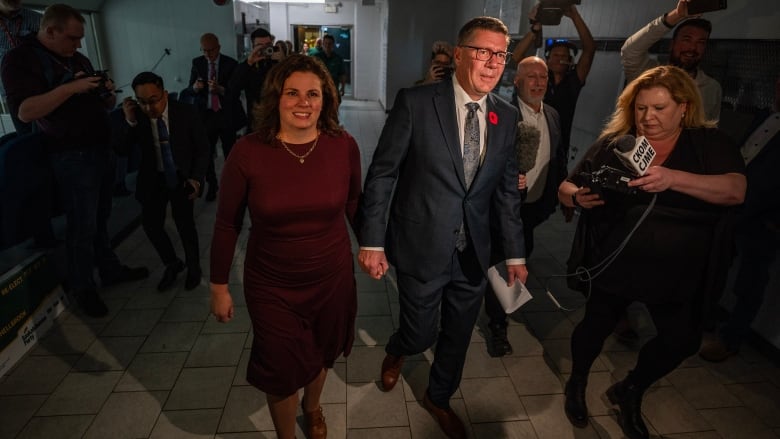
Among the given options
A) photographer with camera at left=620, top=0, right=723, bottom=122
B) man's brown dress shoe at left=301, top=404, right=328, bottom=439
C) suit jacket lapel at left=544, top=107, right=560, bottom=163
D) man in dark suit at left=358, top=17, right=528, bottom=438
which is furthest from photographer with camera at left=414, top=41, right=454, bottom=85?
man's brown dress shoe at left=301, top=404, right=328, bottom=439

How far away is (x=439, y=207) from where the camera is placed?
1.83 m

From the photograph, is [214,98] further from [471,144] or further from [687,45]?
[687,45]

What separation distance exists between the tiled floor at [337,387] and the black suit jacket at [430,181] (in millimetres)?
895

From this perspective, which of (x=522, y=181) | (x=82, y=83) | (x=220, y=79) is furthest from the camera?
(x=220, y=79)

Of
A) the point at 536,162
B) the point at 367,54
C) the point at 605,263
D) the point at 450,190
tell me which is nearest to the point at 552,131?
the point at 536,162

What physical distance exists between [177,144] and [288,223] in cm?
182

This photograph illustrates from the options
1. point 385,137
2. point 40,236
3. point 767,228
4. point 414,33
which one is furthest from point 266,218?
point 414,33

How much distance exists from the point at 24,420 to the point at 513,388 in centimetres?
252

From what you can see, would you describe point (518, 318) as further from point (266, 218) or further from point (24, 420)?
point (24, 420)

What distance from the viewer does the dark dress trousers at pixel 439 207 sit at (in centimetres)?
179

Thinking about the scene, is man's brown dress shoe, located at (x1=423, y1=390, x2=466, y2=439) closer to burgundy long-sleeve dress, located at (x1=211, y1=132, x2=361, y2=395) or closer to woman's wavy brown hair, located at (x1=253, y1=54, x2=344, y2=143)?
burgundy long-sleeve dress, located at (x1=211, y1=132, x2=361, y2=395)

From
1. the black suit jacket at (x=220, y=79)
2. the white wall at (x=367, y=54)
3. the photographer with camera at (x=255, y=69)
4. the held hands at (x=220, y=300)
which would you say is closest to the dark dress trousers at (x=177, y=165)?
the photographer with camera at (x=255, y=69)

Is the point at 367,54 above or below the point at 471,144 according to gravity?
above

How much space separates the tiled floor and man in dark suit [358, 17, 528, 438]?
57cm
